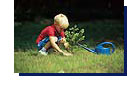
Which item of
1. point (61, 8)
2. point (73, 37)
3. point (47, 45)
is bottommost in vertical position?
point (47, 45)

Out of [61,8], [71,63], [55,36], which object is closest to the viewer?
[71,63]

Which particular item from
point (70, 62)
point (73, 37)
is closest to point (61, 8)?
point (73, 37)

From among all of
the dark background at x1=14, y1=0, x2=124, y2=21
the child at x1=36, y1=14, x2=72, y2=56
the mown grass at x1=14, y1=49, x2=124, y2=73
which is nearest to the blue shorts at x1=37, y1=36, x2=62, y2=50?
the child at x1=36, y1=14, x2=72, y2=56

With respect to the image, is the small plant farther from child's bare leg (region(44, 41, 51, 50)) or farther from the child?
child's bare leg (region(44, 41, 51, 50))

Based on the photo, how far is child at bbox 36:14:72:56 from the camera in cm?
417

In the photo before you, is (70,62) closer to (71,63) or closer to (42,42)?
(71,63)

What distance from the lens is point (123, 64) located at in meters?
4.07

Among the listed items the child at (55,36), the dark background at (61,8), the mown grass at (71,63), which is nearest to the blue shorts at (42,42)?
the child at (55,36)

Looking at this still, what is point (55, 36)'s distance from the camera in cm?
420

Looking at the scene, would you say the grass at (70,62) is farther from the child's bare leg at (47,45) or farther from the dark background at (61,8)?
the dark background at (61,8)

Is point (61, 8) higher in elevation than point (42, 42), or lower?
higher

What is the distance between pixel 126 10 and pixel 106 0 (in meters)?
3.17

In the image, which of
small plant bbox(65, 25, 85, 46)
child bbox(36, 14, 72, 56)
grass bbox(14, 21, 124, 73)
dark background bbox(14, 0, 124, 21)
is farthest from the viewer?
dark background bbox(14, 0, 124, 21)
